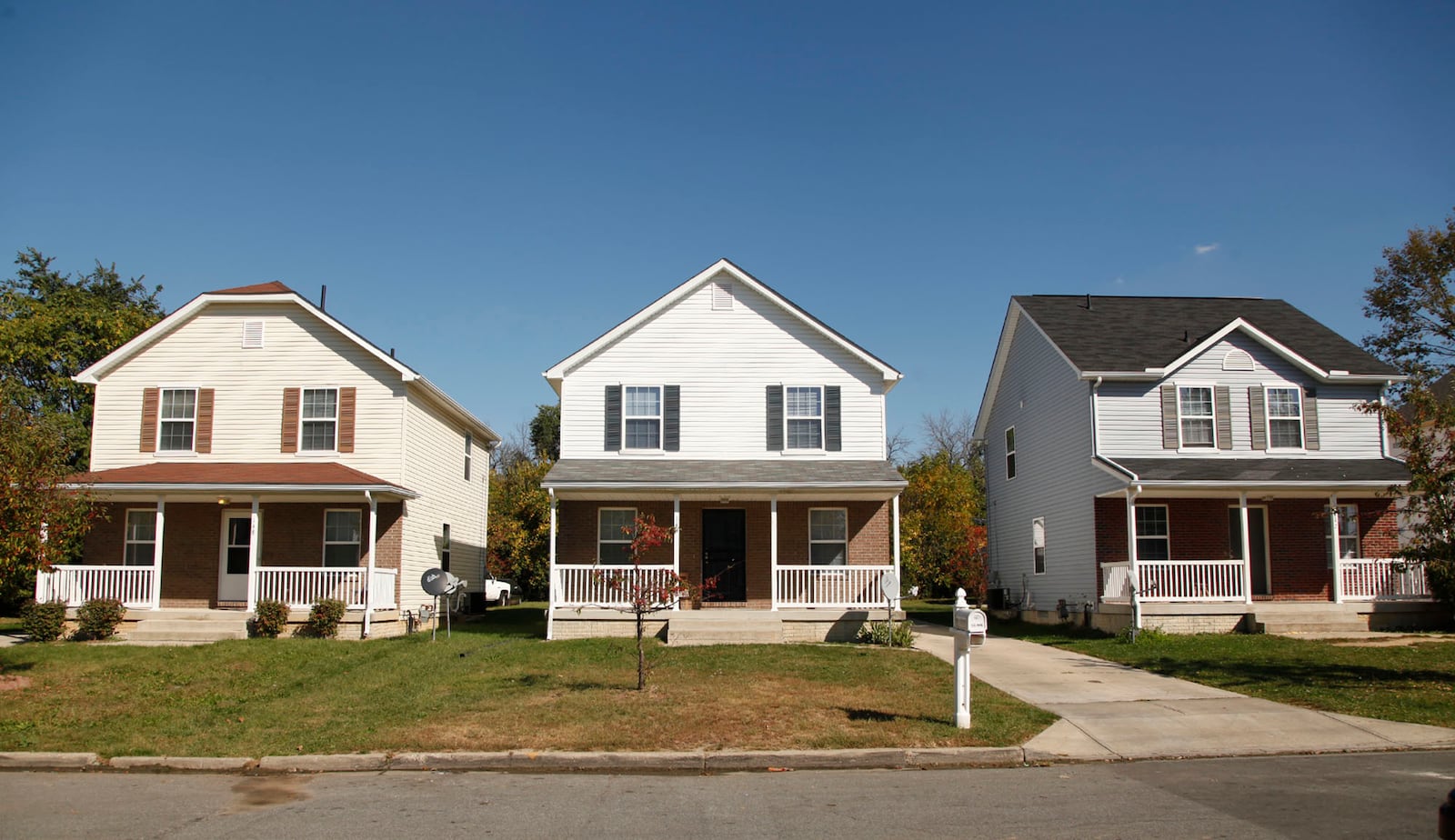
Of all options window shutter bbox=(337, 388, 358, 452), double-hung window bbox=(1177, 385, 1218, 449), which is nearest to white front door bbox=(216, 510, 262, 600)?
window shutter bbox=(337, 388, 358, 452)

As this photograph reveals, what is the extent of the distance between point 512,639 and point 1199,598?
1420cm

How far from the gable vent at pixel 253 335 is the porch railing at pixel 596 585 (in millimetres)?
9015

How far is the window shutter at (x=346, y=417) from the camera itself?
23.0 meters

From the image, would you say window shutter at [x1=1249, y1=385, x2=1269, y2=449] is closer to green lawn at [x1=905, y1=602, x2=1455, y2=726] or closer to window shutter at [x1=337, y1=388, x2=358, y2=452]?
green lawn at [x1=905, y1=602, x2=1455, y2=726]

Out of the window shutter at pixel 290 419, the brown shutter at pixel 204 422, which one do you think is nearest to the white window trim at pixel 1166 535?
the window shutter at pixel 290 419

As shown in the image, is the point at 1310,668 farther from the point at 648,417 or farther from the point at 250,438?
the point at 250,438

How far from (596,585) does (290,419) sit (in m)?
8.11

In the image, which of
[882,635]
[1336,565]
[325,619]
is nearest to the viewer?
[882,635]

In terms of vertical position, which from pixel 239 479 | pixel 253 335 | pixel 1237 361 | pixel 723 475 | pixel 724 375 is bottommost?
pixel 239 479

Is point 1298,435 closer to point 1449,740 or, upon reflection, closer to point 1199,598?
point 1199,598

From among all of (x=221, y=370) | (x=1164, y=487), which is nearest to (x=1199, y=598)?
(x=1164, y=487)

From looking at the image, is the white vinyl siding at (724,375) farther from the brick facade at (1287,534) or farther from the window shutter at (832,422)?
the brick facade at (1287,534)

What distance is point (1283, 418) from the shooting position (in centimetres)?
2403

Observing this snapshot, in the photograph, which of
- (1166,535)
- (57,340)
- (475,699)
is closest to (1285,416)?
(1166,535)
